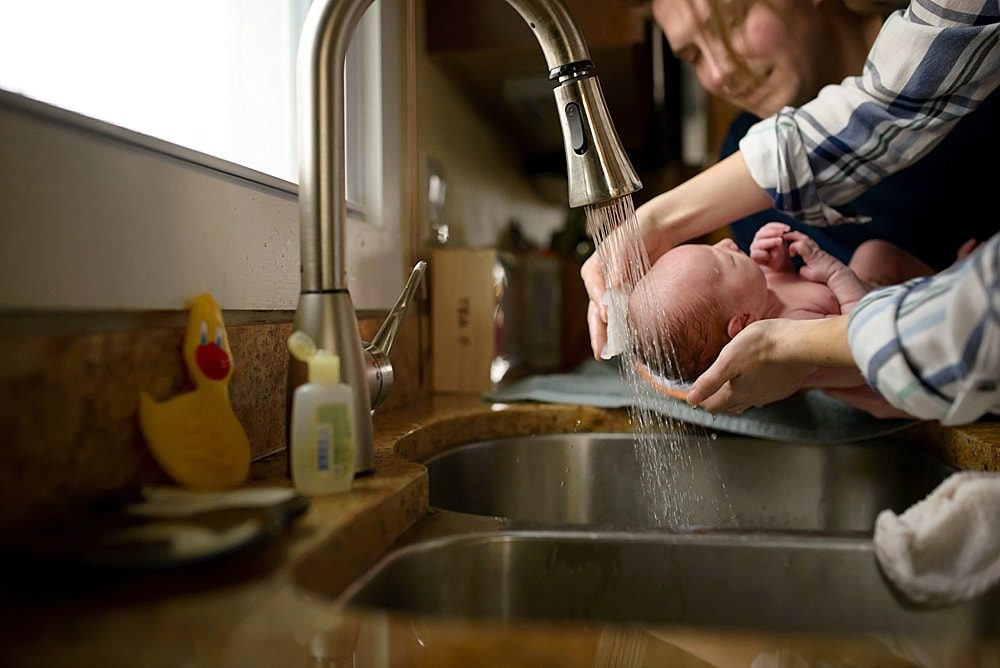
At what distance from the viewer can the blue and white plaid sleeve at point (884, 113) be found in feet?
2.41

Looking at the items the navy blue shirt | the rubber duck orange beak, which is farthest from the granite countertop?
the navy blue shirt

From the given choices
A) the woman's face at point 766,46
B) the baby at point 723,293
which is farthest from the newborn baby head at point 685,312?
the woman's face at point 766,46

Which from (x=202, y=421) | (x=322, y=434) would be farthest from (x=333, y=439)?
(x=202, y=421)

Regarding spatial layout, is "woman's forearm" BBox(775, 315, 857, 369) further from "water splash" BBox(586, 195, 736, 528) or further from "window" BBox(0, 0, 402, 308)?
"window" BBox(0, 0, 402, 308)

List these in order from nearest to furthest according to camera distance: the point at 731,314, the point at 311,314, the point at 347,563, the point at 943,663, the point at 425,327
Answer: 1. the point at 943,663
2. the point at 347,563
3. the point at 311,314
4. the point at 731,314
5. the point at 425,327

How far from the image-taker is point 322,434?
572 mm

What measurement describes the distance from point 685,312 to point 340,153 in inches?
16.9

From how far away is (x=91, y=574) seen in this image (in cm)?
41

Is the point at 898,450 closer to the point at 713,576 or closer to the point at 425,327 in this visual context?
the point at 713,576

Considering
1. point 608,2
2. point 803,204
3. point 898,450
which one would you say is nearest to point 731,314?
point 803,204

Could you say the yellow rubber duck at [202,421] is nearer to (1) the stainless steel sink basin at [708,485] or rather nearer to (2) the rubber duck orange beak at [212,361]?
(2) the rubber duck orange beak at [212,361]

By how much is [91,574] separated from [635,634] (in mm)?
296

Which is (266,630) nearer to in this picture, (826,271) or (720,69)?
(826,271)

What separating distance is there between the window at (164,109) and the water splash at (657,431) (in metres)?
0.36
